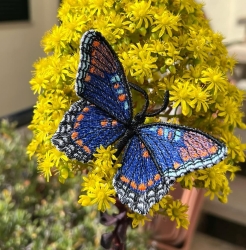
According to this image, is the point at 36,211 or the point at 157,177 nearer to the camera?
the point at 157,177

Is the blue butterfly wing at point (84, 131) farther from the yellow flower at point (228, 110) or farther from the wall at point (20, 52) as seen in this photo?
the wall at point (20, 52)

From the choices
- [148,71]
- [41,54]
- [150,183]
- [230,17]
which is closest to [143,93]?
[148,71]

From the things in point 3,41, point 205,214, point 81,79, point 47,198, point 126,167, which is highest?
point 81,79

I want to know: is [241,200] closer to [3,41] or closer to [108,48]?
[108,48]

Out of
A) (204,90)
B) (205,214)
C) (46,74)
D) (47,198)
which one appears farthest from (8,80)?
(204,90)

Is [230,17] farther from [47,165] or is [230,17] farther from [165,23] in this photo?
[47,165]

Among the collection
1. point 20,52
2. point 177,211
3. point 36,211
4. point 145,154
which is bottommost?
point 36,211
